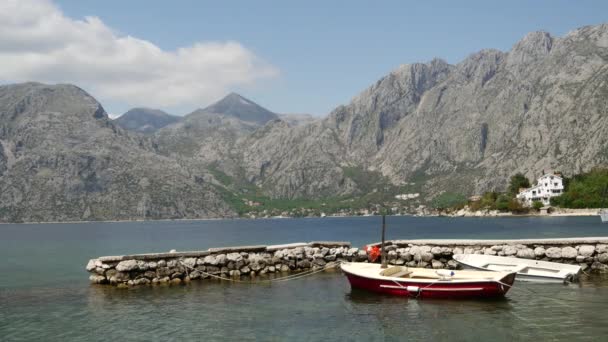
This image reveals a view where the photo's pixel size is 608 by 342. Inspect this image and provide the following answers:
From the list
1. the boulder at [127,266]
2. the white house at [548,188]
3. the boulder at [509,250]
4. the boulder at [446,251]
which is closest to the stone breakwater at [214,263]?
the boulder at [127,266]

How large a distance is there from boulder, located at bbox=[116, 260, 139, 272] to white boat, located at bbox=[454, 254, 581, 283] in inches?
888

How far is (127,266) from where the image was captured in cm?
3591

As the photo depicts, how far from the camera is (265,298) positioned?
30.6m

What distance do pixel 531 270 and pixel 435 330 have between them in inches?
597

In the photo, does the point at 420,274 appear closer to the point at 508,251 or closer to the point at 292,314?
the point at 292,314

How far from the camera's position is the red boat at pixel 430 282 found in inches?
1109

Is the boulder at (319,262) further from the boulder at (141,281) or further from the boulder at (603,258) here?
the boulder at (603,258)

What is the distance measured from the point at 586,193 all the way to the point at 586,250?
15300 centimetres

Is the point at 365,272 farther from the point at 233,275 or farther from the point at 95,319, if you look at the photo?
the point at 95,319

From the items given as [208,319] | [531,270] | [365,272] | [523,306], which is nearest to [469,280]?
[523,306]

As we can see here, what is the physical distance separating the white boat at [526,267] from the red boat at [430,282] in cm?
512

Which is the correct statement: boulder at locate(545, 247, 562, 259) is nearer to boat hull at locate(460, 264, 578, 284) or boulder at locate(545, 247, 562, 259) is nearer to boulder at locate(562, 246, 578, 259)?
boulder at locate(562, 246, 578, 259)

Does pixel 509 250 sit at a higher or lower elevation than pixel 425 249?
higher

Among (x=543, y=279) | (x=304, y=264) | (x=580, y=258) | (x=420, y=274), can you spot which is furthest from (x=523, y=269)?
(x=304, y=264)
